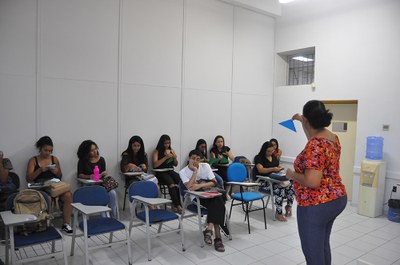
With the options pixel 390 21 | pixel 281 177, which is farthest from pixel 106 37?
pixel 390 21

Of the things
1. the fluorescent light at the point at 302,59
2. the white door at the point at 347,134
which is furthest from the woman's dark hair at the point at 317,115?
the fluorescent light at the point at 302,59

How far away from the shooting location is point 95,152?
4.80 m

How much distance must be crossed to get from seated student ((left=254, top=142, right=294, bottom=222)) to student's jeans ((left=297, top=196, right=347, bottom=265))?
9.08 ft

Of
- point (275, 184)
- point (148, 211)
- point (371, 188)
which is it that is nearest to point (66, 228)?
point (148, 211)

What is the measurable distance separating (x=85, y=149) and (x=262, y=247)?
9.67ft

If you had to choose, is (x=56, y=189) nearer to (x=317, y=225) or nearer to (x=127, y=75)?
(x=127, y=75)

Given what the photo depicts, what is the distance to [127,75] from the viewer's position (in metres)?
5.38

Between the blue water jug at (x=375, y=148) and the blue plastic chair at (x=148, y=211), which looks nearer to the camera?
the blue plastic chair at (x=148, y=211)

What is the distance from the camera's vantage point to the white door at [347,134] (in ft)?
20.6

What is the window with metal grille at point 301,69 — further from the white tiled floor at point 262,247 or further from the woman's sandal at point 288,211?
the white tiled floor at point 262,247

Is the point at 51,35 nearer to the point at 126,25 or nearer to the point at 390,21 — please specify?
the point at 126,25

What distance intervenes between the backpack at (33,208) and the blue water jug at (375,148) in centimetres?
526

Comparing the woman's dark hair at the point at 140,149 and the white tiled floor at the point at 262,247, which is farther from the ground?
the woman's dark hair at the point at 140,149

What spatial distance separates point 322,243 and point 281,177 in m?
2.75
